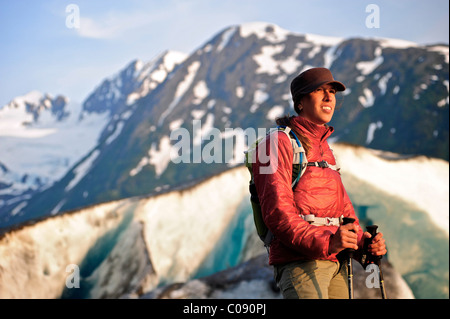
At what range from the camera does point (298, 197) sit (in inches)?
131

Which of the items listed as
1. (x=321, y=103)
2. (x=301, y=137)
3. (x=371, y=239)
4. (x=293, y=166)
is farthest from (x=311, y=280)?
(x=321, y=103)

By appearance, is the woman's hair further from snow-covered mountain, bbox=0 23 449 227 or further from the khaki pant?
snow-covered mountain, bbox=0 23 449 227

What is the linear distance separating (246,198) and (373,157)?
7.34 metres

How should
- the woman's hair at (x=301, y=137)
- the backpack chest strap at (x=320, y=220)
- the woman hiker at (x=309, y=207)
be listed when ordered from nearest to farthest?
the woman hiker at (x=309, y=207) → the backpack chest strap at (x=320, y=220) → the woman's hair at (x=301, y=137)

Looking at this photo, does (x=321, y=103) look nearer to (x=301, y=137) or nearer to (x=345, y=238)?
(x=301, y=137)

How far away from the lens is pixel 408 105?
106188 mm

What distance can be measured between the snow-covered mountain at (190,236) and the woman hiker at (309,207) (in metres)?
16.0

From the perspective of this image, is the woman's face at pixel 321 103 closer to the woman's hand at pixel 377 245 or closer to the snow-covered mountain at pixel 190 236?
the woman's hand at pixel 377 245

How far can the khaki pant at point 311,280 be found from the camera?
312 cm

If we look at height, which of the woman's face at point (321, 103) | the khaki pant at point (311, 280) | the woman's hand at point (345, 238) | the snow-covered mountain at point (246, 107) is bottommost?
the snow-covered mountain at point (246, 107)

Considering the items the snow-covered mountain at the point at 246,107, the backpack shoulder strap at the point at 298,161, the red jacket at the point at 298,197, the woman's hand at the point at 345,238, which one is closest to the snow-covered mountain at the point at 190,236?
the red jacket at the point at 298,197

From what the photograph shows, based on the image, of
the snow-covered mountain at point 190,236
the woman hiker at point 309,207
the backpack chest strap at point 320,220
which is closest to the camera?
the woman hiker at point 309,207

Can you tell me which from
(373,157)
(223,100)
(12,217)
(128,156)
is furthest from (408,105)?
(12,217)
